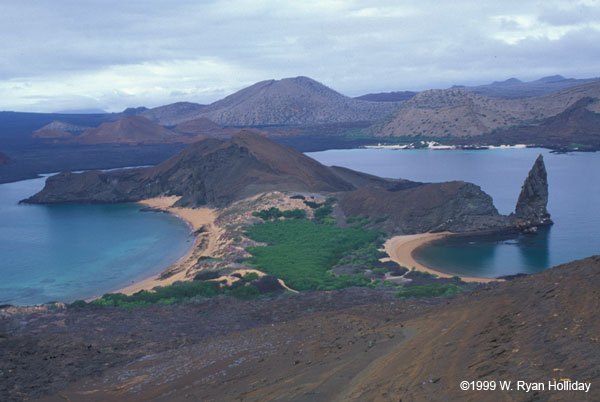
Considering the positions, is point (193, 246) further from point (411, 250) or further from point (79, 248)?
point (411, 250)

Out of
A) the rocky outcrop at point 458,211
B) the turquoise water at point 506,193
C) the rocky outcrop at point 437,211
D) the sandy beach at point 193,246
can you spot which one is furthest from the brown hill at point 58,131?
the rocky outcrop at point 458,211

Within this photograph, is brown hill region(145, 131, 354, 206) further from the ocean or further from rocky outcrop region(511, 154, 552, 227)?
rocky outcrop region(511, 154, 552, 227)

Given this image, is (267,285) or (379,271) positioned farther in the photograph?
(379,271)

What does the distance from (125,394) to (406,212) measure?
30.2m

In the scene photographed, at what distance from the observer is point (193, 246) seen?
124ft

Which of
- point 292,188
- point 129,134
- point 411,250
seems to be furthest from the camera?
point 129,134

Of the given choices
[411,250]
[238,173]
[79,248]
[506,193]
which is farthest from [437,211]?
[79,248]

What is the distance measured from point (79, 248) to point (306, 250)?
20550mm

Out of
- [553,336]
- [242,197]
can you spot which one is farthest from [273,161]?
[553,336]

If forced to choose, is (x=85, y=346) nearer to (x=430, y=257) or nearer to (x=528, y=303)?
(x=528, y=303)

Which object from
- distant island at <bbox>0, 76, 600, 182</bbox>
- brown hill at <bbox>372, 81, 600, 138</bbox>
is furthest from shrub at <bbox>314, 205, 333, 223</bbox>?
brown hill at <bbox>372, 81, 600, 138</bbox>

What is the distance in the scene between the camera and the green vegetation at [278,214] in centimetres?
4069

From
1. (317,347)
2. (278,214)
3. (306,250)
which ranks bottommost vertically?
(306,250)

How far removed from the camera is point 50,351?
49.6 ft
